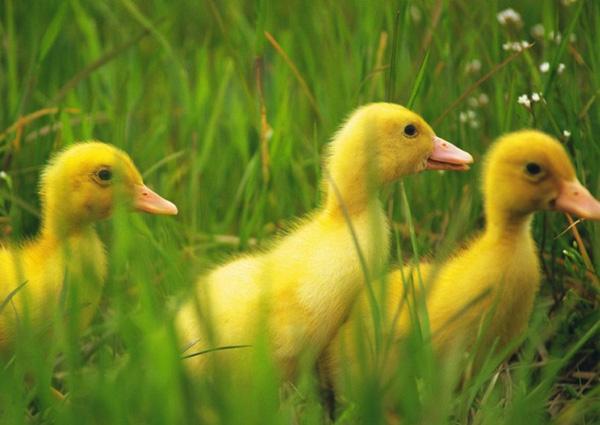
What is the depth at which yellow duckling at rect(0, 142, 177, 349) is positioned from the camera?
336 cm

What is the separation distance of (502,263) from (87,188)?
44.4 inches

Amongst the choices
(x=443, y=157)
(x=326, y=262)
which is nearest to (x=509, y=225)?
(x=443, y=157)

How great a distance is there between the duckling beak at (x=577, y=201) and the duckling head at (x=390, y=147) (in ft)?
0.96

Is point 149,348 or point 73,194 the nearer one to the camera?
point 149,348

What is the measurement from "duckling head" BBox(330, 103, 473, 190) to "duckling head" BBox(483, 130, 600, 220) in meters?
0.13

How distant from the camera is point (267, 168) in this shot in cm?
409

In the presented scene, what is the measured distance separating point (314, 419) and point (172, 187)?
1.80 m

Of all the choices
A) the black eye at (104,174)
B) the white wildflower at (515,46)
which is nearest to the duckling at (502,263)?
the white wildflower at (515,46)

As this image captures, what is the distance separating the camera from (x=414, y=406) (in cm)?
258

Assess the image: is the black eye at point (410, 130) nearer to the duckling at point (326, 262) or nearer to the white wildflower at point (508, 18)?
the duckling at point (326, 262)

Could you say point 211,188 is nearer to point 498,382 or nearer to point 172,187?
point 172,187

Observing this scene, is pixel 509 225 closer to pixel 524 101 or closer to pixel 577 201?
pixel 577 201

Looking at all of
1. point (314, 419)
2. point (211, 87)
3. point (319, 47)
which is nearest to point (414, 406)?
point (314, 419)

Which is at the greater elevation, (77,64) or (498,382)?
(77,64)
